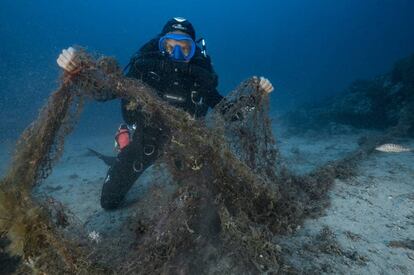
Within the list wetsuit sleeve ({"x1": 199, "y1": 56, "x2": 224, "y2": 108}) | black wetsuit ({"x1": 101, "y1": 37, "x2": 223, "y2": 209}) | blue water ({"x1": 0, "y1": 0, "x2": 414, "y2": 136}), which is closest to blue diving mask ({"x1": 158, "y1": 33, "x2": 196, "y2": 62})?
black wetsuit ({"x1": 101, "y1": 37, "x2": 223, "y2": 209})

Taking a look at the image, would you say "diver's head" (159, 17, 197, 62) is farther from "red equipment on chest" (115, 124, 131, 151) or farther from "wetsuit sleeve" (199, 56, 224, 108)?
"red equipment on chest" (115, 124, 131, 151)

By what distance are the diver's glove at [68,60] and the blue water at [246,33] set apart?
152 feet

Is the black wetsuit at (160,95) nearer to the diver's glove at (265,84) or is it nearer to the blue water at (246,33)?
the diver's glove at (265,84)

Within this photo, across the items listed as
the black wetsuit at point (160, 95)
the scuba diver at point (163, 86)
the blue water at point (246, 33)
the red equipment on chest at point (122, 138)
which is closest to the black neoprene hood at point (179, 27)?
the scuba diver at point (163, 86)

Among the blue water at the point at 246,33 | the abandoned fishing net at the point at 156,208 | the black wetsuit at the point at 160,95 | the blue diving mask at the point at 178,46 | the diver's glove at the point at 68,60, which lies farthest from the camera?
the blue water at the point at 246,33

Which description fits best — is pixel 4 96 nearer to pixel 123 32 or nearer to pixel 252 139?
pixel 252 139

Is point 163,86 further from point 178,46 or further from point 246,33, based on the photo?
point 246,33

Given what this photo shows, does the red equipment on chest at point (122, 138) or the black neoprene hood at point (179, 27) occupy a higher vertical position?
the black neoprene hood at point (179, 27)

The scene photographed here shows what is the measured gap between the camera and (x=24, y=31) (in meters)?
95.1

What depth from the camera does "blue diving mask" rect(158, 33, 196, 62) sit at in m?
5.87

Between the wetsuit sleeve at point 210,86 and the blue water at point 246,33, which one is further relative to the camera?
the blue water at point 246,33

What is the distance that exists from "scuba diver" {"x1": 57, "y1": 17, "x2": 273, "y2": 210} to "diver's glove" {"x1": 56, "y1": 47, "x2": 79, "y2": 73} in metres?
2.15

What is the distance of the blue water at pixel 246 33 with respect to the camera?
77500 millimetres

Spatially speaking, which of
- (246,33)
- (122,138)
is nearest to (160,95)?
(122,138)
